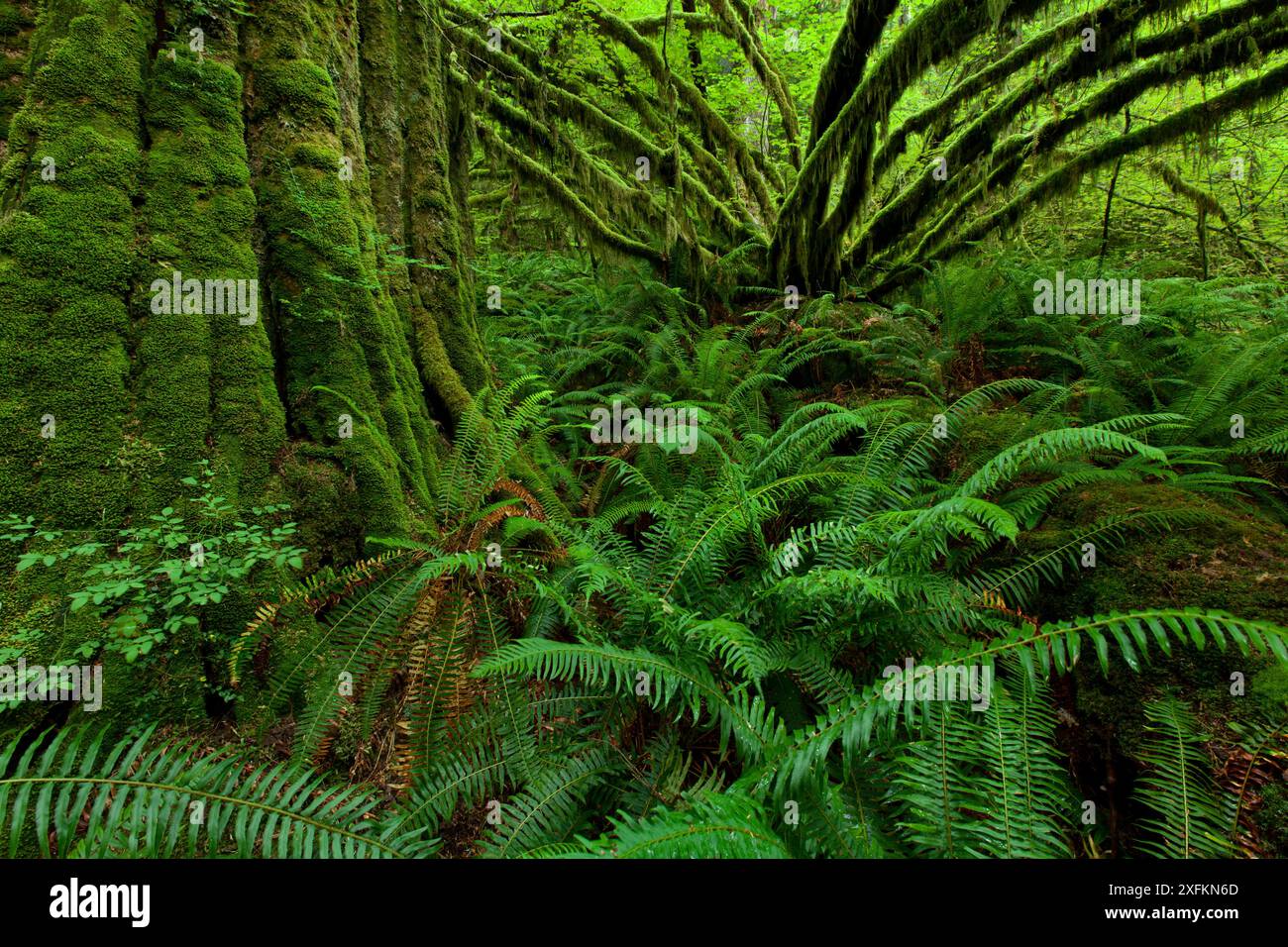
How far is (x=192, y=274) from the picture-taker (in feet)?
7.66

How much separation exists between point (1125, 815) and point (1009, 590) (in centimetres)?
92

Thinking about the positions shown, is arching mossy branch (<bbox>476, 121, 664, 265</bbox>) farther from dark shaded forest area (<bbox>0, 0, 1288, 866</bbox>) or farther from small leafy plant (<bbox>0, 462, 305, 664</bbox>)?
small leafy plant (<bbox>0, 462, 305, 664</bbox>)

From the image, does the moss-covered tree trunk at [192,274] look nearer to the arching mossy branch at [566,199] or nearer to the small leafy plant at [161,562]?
the small leafy plant at [161,562]

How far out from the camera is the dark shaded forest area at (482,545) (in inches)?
64.5

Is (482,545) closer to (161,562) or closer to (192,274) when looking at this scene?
(161,562)

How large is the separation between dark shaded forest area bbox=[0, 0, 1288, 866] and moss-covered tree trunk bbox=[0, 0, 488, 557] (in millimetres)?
14

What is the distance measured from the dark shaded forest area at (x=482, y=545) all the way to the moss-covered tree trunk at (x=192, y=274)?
14 mm

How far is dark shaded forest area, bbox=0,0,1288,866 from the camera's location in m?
1.64

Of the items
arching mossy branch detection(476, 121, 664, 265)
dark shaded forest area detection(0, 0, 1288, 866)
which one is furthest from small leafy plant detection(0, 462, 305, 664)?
arching mossy branch detection(476, 121, 664, 265)

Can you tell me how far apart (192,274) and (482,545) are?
1.64 m

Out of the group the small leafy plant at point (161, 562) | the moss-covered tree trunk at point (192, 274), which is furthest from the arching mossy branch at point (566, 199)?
the small leafy plant at point (161, 562)
